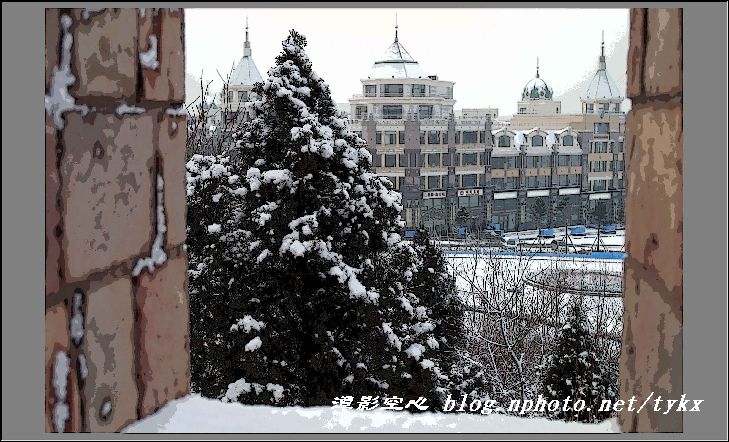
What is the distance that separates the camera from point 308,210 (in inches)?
220

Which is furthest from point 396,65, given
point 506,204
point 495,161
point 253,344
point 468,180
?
point 253,344

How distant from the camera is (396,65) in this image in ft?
78.3

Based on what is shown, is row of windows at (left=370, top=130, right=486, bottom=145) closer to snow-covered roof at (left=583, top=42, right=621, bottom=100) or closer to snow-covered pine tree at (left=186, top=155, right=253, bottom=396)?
snow-covered roof at (left=583, top=42, right=621, bottom=100)

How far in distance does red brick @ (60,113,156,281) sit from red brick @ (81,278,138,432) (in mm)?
51

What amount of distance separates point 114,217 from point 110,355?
0.21m

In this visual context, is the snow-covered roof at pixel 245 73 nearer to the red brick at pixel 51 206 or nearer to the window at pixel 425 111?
the window at pixel 425 111

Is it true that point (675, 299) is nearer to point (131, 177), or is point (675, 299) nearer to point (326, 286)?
point (131, 177)

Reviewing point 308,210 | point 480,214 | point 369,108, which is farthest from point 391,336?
point 480,214

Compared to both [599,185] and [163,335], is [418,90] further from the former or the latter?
[163,335]

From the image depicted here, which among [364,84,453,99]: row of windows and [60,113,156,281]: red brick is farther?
[364,84,453,99]: row of windows

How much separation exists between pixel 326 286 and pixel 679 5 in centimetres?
449

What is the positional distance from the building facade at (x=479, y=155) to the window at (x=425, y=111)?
3 centimetres

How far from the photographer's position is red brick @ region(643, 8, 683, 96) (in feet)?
3.58

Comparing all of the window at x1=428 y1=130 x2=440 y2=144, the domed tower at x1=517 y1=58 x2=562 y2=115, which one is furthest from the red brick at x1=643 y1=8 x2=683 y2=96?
the domed tower at x1=517 y1=58 x2=562 y2=115
